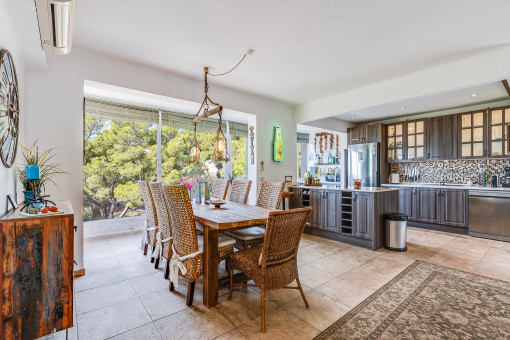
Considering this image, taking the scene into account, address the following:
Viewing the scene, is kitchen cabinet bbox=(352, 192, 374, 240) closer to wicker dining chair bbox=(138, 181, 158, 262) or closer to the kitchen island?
the kitchen island

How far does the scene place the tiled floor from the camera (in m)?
1.87

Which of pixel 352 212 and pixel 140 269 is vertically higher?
pixel 352 212

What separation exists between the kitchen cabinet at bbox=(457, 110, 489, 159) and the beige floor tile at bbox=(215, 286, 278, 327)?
206 inches

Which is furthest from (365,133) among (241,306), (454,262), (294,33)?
(241,306)

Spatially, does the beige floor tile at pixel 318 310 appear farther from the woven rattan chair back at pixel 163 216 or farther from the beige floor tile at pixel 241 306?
the woven rattan chair back at pixel 163 216

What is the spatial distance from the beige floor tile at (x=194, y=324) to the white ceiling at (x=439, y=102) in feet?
16.1

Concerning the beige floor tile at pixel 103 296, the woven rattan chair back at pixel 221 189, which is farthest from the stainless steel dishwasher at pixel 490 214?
the beige floor tile at pixel 103 296

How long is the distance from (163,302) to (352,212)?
3095 millimetres

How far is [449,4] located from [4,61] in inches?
147

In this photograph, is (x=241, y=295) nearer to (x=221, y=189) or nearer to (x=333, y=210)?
(x=221, y=189)

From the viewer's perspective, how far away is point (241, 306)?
7.21 feet

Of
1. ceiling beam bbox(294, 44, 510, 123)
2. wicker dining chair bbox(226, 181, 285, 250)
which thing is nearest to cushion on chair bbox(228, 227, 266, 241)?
wicker dining chair bbox(226, 181, 285, 250)

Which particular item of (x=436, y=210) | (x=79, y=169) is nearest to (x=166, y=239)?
(x=79, y=169)

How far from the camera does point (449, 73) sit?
3453 millimetres
